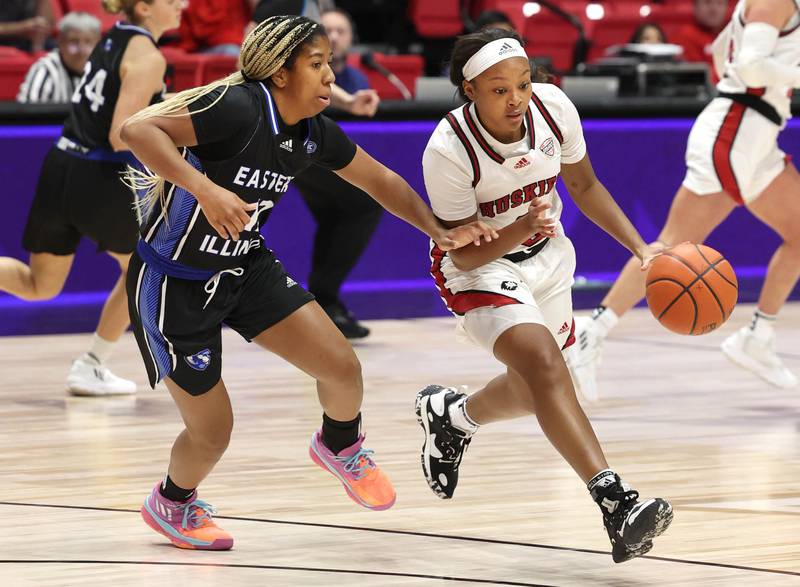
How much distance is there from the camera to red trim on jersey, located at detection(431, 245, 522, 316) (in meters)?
4.69

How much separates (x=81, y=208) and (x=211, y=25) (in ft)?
14.9

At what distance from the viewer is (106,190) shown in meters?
6.80

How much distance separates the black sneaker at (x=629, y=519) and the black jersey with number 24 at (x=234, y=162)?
1253mm

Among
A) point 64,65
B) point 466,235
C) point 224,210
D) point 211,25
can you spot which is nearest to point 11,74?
point 64,65

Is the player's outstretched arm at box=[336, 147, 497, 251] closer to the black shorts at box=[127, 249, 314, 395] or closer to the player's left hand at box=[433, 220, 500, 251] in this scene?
the player's left hand at box=[433, 220, 500, 251]

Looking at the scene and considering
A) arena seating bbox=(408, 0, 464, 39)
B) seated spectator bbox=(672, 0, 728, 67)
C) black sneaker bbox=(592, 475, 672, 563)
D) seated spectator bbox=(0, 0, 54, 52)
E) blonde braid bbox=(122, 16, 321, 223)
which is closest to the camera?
black sneaker bbox=(592, 475, 672, 563)

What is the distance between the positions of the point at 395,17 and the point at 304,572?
8.91 metres

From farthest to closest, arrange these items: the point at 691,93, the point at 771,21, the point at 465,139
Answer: the point at 691,93 < the point at 771,21 < the point at 465,139

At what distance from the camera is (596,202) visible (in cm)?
492

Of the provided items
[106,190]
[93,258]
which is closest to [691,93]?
[93,258]

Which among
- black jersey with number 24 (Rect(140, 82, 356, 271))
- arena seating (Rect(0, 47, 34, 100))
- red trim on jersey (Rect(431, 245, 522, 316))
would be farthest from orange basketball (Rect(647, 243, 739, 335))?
arena seating (Rect(0, 47, 34, 100))

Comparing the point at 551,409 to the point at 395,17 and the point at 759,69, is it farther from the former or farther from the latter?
the point at 395,17

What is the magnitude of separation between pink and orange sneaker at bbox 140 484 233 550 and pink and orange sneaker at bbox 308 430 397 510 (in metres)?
0.44

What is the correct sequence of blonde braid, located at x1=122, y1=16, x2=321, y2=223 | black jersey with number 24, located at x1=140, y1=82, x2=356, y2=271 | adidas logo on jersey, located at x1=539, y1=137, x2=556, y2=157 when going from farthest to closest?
1. adidas logo on jersey, located at x1=539, y1=137, x2=556, y2=157
2. blonde braid, located at x1=122, y1=16, x2=321, y2=223
3. black jersey with number 24, located at x1=140, y1=82, x2=356, y2=271
